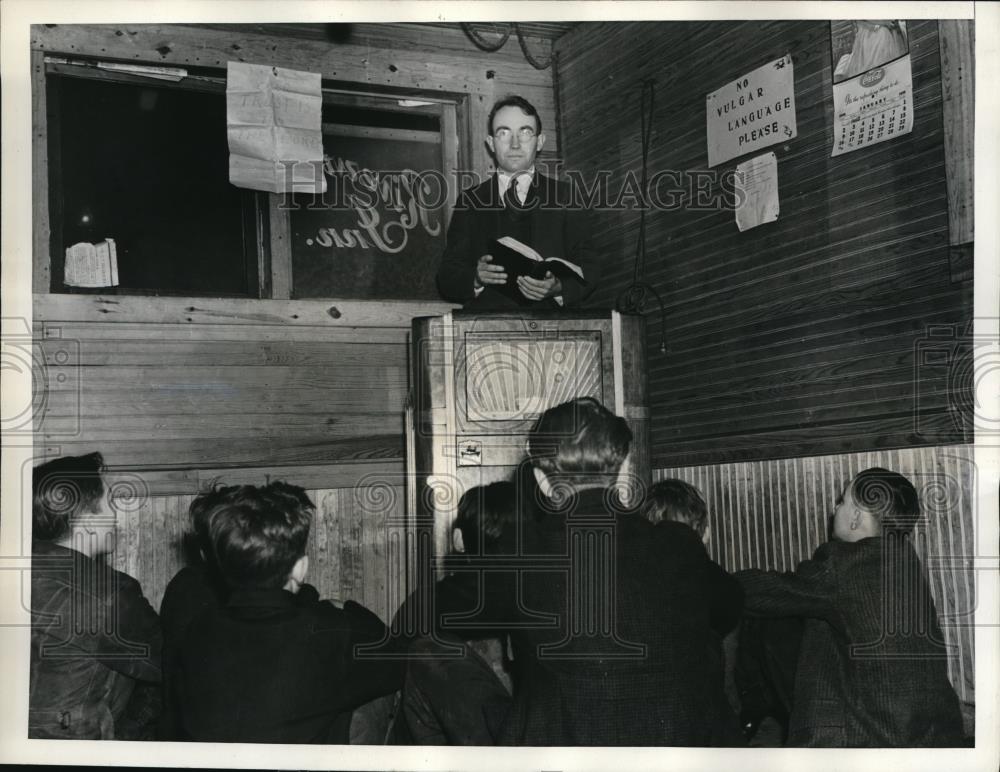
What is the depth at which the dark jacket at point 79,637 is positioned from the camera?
337 centimetres

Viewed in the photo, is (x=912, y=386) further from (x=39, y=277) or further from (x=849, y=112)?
(x=39, y=277)

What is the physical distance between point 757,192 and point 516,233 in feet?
2.53

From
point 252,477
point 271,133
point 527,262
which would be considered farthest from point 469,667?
point 271,133

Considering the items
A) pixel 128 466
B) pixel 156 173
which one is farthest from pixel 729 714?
pixel 156 173

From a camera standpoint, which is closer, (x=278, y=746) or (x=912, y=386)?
(x=912, y=386)

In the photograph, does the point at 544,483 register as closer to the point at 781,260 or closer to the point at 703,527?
the point at 703,527

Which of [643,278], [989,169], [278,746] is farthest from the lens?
[643,278]

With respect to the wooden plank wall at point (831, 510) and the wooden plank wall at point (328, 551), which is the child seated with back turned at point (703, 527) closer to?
the wooden plank wall at point (831, 510)

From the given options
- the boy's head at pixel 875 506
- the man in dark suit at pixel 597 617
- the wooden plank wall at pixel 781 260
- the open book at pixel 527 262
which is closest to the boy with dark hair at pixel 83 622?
the man in dark suit at pixel 597 617

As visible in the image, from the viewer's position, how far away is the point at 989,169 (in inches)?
121

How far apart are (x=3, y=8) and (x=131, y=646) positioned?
2.09m

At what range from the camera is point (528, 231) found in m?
3.50

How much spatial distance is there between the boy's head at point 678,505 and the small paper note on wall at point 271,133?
146 cm

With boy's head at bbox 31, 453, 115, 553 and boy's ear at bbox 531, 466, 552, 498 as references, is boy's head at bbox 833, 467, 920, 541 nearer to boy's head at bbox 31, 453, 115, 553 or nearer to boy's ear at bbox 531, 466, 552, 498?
boy's ear at bbox 531, 466, 552, 498
